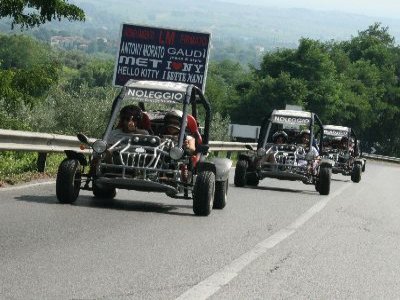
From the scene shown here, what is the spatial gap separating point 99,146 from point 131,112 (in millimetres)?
1120

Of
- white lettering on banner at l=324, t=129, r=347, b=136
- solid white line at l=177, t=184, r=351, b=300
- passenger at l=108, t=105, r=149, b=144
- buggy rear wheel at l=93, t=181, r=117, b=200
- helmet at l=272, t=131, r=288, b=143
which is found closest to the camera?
solid white line at l=177, t=184, r=351, b=300

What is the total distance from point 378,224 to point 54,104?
110 ft

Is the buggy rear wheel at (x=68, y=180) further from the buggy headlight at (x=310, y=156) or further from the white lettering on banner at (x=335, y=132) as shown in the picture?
the white lettering on banner at (x=335, y=132)

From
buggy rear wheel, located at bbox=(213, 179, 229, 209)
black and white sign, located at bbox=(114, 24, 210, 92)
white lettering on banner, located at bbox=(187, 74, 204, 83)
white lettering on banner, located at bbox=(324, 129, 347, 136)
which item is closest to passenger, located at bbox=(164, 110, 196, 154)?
buggy rear wheel, located at bbox=(213, 179, 229, 209)

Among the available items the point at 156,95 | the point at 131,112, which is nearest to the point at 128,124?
the point at 131,112

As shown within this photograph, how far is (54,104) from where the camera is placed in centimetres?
4888

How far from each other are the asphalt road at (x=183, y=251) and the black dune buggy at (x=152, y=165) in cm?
30

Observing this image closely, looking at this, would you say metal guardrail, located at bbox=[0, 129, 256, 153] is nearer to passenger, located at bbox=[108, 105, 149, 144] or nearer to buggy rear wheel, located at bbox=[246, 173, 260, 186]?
passenger, located at bbox=[108, 105, 149, 144]

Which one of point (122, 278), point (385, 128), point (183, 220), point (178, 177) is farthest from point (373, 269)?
point (385, 128)

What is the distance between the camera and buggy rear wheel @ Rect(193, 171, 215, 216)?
1460 cm

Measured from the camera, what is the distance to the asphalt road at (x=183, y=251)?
8.37 metres

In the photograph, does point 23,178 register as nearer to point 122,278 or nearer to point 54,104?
point 122,278

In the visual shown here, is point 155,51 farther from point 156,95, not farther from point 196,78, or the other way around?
point 156,95

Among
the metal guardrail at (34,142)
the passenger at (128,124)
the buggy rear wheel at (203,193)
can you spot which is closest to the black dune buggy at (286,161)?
the metal guardrail at (34,142)
